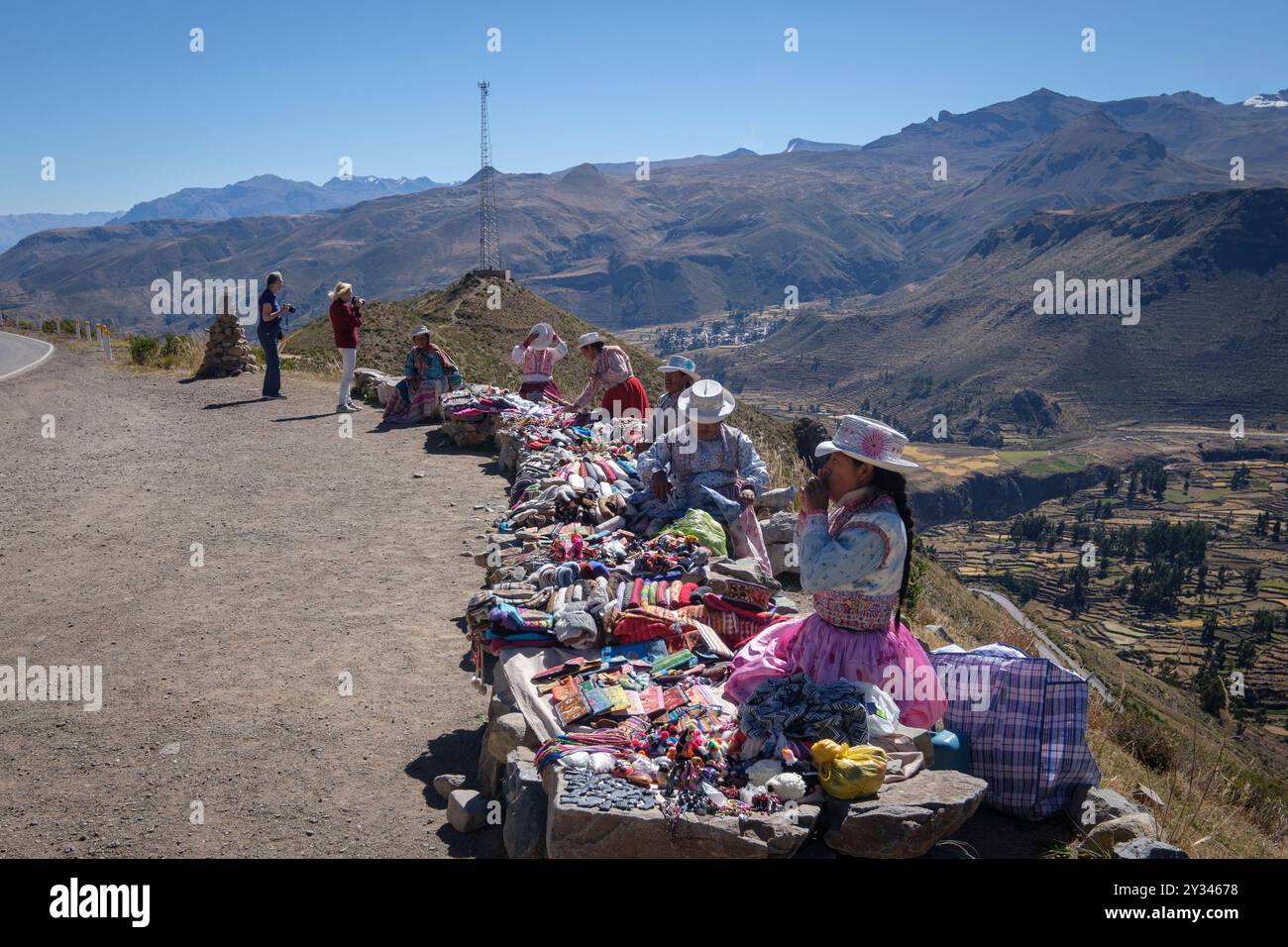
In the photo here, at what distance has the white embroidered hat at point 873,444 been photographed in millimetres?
4414

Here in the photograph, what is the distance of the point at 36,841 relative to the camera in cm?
436

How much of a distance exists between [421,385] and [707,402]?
25.9 feet

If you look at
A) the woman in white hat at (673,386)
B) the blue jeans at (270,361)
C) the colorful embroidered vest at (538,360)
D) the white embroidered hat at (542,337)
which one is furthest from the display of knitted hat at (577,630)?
the blue jeans at (270,361)

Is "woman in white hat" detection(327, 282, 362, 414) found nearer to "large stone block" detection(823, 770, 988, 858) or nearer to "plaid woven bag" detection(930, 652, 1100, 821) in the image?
"plaid woven bag" detection(930, 652, 1100, 821)

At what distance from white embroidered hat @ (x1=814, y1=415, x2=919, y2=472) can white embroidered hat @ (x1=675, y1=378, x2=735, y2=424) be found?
3.02m

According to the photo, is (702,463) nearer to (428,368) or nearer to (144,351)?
(428,368)

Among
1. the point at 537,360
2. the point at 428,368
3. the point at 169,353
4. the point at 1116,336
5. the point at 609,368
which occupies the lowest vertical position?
the point at 609,368

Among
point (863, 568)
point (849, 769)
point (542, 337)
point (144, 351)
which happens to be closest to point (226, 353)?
point (144, 351)

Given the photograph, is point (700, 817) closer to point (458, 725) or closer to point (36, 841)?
point (458, 725)

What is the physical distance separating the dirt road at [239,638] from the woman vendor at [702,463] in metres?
1.89

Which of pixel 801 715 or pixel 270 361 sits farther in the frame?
pixel 270 361

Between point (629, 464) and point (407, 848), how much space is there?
606cm

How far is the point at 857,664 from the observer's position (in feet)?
14.7
